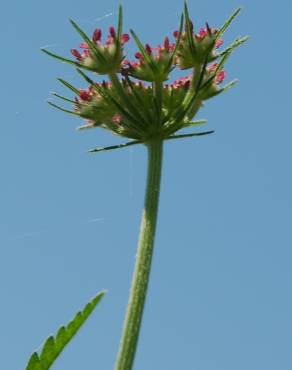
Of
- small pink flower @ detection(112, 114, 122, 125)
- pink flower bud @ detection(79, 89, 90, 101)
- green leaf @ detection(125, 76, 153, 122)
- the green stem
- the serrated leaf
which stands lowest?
the serrated leaf

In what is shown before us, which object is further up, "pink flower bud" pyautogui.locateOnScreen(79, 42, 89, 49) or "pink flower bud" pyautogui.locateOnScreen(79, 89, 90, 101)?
"pink flower bud" pyautogui.locateOnScreen(79, 42, 89, 49)

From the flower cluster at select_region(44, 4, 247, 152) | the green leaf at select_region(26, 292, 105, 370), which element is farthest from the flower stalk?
the green leaf at select_region(26, 292, 105, 370)

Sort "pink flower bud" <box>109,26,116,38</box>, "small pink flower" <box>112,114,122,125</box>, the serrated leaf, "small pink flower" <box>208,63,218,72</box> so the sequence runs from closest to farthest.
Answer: the serrated leaf < "pink flower bud" <box>109,26,116,38</box> < "small pink flower" <box>112,114,122,125</box> < "small pink flower" <box>208,63,218,72</box>

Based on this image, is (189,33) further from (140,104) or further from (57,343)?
(57,343)

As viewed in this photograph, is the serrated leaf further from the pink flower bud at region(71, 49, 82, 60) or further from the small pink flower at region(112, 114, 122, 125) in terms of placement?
the pink flower bud at region(71, 49, 82, 60)

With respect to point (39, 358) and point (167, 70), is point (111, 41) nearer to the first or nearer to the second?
point (167, 70)

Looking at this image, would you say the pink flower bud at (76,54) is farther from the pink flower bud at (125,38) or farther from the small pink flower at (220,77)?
the small pink flower at (220,77)
